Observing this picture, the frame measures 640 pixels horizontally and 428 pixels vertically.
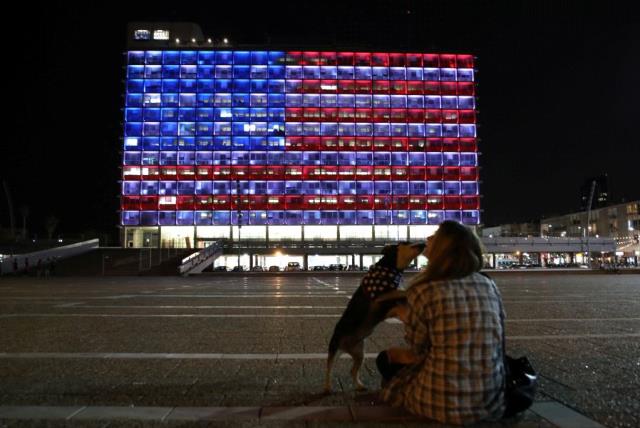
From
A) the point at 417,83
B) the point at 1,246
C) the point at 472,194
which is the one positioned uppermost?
the point at 417,83

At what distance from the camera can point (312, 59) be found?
326ft

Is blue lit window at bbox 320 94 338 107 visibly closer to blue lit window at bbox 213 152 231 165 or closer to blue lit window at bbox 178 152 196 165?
blue lit window at bbox 213 152 231 165

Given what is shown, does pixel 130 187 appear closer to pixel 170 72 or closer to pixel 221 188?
pixel 221 188

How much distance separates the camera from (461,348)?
3736mm

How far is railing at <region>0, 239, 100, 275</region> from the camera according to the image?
44.5 m

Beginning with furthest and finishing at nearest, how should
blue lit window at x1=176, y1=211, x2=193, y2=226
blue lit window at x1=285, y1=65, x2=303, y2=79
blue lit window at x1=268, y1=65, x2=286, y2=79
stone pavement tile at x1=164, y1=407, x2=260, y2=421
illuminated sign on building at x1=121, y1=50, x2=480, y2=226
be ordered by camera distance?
blue lit window at x1=285, y1=65, x2=303, y2=79
blue lit window at x1=268, y1=65, x2=286, y2=79
illuminated sign on building at x1=121, y1=50, x2=480, y2=226
blue lit window at x1=176, y1=211, x2=193, y2=226
stone pavement tile at x1=164, y1=407, x2=260, y2=421

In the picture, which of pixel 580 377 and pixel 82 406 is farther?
pixel 580 377

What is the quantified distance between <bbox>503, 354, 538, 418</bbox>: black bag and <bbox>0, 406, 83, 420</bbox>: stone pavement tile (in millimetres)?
3372

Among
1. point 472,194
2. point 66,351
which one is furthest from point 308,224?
point 66,351

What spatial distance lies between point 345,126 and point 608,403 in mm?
94700

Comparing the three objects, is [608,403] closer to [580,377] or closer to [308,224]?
[580,377]

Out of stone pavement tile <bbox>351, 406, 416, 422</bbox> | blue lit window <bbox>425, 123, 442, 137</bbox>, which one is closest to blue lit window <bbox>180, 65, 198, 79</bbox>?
blue lit window <bbox>425, 123, 442, 137</bbox>

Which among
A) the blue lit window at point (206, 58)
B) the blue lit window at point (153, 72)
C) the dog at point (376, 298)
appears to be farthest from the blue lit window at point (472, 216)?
the dog at point (376, 298)

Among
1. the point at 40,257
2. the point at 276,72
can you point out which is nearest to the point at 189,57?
the point at 276,72
